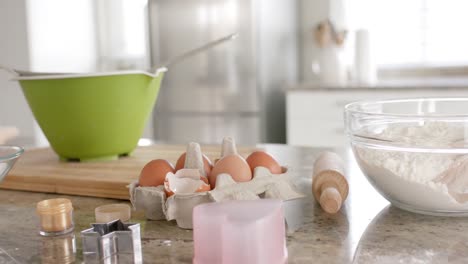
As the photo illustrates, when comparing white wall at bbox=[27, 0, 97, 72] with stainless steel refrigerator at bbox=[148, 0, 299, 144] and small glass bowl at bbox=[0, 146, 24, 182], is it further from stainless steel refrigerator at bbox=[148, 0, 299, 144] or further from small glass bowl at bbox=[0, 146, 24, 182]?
small glass bowl at bbox=[0, 146, 24, 182]

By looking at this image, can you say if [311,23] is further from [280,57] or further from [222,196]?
[222,196]

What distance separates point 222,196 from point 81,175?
429mm

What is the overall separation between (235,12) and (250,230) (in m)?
2.65

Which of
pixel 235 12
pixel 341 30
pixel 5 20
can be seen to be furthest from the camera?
pixel 5 20

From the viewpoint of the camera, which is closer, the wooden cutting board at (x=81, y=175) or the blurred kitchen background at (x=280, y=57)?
the wooden cutting board at (x=81, y=175)

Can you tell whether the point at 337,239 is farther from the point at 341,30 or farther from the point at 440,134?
the point at 341,30

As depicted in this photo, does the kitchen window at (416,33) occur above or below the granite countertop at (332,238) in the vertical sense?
above

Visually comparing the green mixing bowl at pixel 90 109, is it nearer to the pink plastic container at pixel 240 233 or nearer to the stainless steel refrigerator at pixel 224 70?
the pink plastic container at pixel 240 233

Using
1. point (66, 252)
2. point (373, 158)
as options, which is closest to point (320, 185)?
point (373, 158)

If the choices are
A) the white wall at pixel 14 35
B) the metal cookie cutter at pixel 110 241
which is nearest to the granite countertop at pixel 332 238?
the metal cookie cutter at pixel 110 241

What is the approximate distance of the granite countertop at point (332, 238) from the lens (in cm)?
61

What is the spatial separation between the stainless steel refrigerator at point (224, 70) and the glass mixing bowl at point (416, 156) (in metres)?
2.24

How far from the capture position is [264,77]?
3.07 metres

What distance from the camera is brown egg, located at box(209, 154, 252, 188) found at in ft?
2.51
